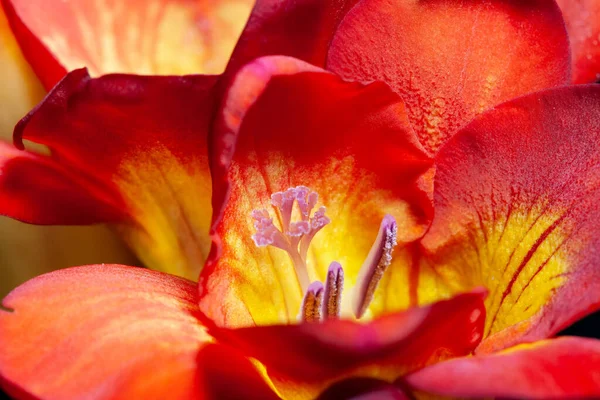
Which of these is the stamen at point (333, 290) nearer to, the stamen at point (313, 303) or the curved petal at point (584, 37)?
the stamen at point (313, 303)

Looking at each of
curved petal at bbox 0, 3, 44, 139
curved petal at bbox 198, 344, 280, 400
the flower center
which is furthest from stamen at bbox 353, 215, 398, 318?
curved petal at bbox 0, 3, 44, 139

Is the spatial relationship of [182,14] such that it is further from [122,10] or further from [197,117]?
[197,117]

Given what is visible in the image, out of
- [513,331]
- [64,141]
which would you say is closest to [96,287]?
[64,141]

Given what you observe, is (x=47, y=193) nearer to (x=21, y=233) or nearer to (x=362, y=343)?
(x=21, y=233)

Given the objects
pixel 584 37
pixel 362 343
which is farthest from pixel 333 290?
pixel 584 37

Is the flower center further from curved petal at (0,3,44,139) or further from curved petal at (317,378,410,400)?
curved petal at (0,3,44,139)
